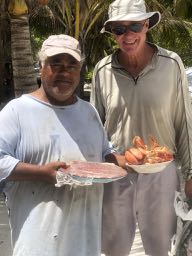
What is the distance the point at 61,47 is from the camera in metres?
2.66

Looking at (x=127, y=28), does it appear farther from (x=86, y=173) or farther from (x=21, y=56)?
(x=21, y=56)

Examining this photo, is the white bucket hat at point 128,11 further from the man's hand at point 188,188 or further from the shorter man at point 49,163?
the man's hand at point 188,188

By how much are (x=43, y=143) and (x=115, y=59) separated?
3.95 ft

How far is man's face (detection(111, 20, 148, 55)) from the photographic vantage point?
11.0 ft

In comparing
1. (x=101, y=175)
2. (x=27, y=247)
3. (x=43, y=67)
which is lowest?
(x=27, y=247)

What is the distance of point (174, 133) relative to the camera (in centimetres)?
362

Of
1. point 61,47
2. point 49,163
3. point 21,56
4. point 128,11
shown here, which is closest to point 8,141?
point 49,163

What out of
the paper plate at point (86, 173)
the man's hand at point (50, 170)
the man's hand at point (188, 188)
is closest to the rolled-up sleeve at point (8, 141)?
the man's hand at point (50, 170)

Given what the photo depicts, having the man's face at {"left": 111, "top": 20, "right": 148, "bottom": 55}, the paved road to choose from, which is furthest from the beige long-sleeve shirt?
the paved road

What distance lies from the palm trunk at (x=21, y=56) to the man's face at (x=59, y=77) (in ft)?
16.3

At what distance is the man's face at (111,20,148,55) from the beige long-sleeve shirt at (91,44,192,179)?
178 mm

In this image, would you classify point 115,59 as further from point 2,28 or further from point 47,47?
point 2,28

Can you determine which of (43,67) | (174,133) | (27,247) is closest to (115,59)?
(174,133)

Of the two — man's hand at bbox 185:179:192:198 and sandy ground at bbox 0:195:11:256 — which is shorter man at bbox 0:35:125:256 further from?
sandy ground at bbox 0:195:11:256
